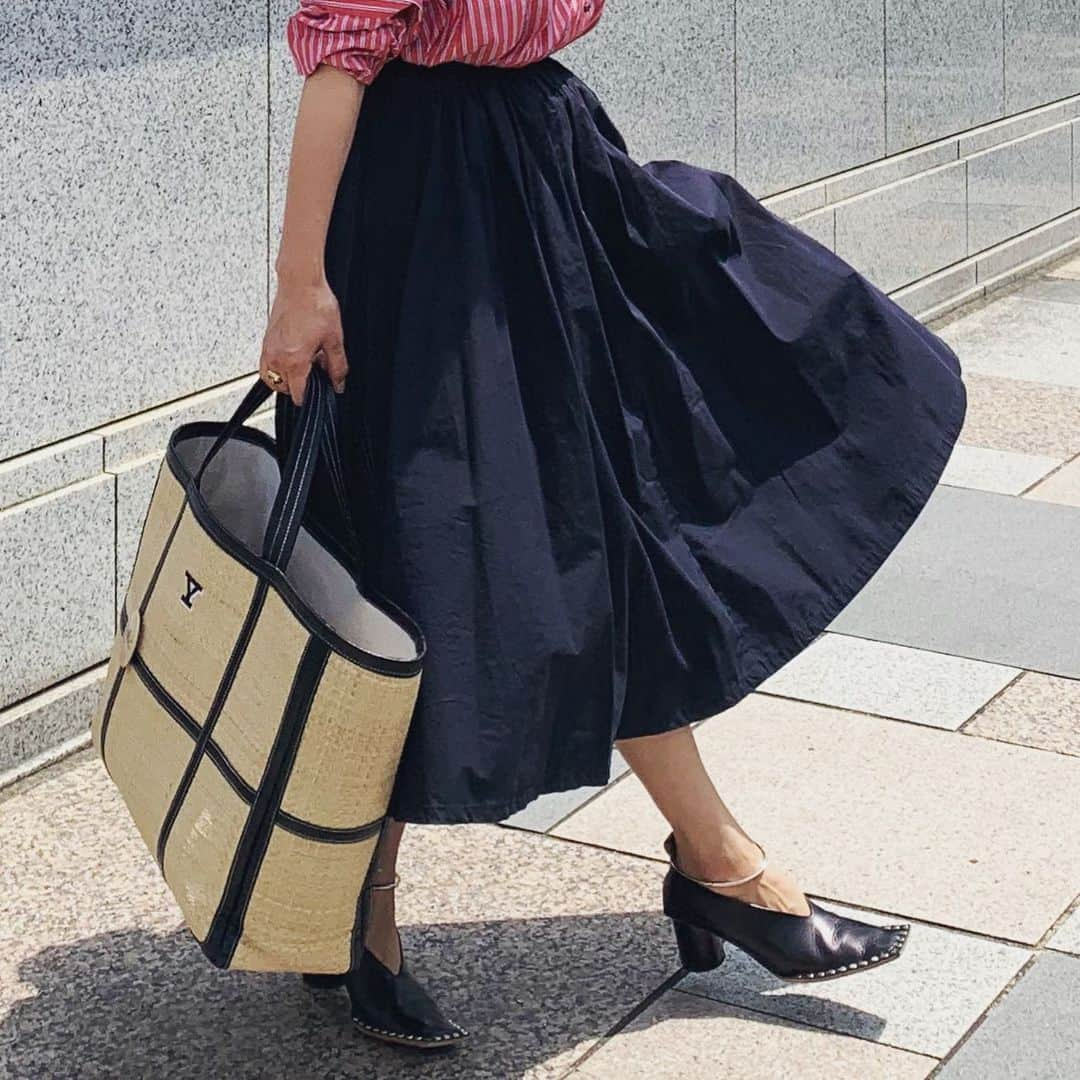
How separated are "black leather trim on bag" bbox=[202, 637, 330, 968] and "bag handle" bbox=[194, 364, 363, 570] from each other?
7.0 inches

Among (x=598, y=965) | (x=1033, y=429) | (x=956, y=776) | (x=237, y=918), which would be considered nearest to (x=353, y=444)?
(x=237, y=918)

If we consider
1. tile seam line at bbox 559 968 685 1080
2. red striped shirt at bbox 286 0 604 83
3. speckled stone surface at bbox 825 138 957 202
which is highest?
red striped shirt at bbox 286 0 604 83

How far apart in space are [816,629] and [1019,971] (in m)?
0.73

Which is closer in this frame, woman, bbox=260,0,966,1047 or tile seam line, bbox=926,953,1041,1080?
woman, bbox=260,0,966,1047

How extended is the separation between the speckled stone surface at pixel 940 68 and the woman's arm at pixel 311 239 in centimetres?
500

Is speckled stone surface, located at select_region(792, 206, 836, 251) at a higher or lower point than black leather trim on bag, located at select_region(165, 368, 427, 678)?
lower

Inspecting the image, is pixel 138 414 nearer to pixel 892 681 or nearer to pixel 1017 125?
pixel 892 681

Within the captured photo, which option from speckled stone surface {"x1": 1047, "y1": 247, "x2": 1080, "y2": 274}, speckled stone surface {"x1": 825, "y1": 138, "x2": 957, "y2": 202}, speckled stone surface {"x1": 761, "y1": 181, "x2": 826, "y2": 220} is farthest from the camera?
speckled stone surface {"x1": 1047, "y1": 247, "x2": 1080, "y2": 274}

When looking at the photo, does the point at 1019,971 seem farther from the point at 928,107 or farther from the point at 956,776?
the point at 928,107

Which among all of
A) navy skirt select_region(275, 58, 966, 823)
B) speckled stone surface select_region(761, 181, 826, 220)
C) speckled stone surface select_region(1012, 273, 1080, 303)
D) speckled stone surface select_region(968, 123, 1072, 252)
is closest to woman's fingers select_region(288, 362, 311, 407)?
navy skirt select_region(275, 58, 966, 823)

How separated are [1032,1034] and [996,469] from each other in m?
3.09

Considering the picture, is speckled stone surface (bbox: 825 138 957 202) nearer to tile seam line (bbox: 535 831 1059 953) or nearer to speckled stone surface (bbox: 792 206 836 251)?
speckled stone surface (bbox: 792 206 836 251)

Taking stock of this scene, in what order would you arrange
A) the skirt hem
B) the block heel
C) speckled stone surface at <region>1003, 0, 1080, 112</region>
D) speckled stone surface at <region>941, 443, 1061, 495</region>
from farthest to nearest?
speckled stone surface at <region>1003, 0, 1080, 112</region>, speckled stone surface at <region>941, 443, 1061, 495</region>, the block heel, the skirt hem

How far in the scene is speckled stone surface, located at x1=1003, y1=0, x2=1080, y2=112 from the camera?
827 cm
